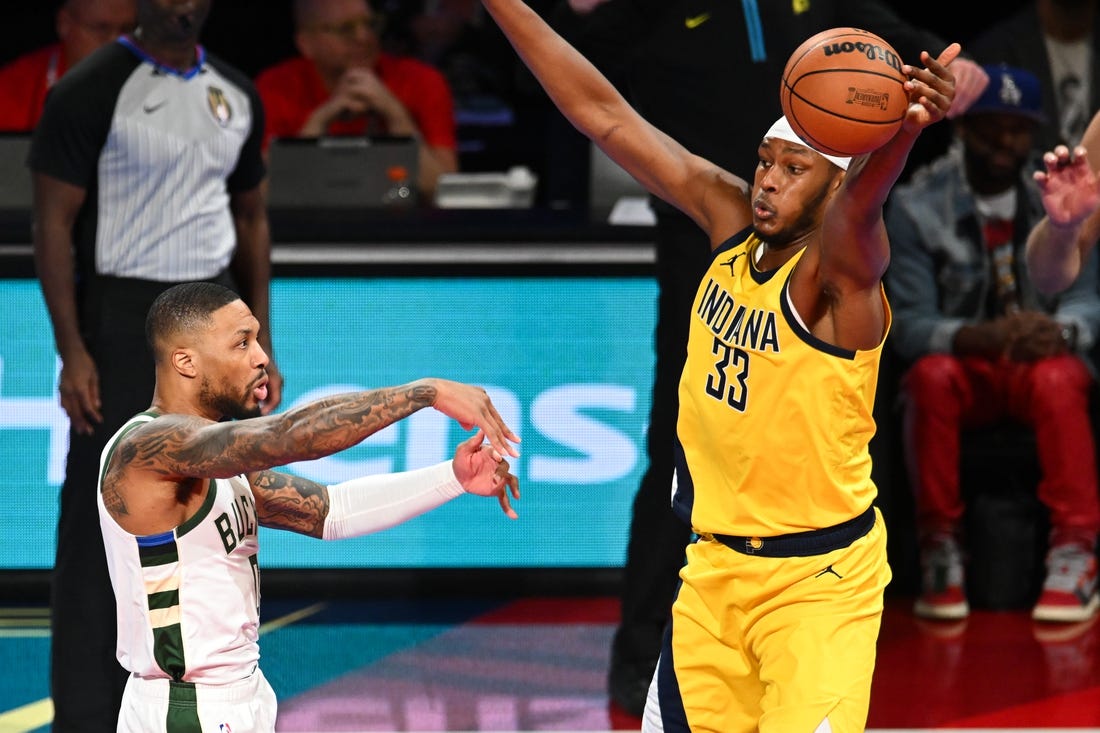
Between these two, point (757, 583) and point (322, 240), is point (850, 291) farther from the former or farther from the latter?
point (322, 240)

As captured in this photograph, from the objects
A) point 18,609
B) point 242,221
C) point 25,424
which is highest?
point 242,221

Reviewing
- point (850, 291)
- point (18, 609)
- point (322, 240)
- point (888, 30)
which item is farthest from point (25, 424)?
point (850, 291)

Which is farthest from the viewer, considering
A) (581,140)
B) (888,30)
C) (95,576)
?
(581,140)

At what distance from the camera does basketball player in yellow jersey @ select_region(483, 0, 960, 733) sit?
362 centimetres

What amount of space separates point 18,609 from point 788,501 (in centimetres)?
407

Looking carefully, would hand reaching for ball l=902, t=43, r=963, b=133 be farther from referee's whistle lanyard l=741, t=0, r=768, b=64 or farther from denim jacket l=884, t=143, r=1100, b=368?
denim jacket l=884, t=143, r=1100, b=368

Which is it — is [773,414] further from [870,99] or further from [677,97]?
[677,97]

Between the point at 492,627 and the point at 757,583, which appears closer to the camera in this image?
the point at 757,583

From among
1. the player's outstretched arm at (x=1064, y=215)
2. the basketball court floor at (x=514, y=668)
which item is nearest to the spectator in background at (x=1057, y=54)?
the basketball court floor at (x=514, y=668)

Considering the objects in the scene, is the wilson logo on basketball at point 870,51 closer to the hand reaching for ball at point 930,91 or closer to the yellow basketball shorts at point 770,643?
the hand reaching for ball at point 930,91

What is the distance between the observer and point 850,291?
11.7 feet

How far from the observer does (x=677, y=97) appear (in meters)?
5.21

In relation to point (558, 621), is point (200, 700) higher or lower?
higher

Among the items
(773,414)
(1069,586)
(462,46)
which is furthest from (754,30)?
(462,46)
